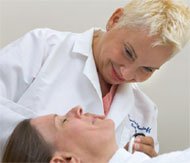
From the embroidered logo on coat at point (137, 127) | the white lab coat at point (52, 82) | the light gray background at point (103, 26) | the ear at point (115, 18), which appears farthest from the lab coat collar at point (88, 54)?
the light gray background at point (103, 26)

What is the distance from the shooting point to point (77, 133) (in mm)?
794

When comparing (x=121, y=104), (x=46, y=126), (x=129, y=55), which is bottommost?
(x=121, y=104)

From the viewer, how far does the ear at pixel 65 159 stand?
758 mm

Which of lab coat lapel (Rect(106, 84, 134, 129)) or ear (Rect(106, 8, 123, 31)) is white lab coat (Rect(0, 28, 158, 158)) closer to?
lab coat lapel (Rect(106, 84, 134, 129))

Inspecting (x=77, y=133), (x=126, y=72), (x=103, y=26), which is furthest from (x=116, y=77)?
(x=103, y=26)

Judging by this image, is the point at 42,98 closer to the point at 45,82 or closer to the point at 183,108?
the point at 45,82

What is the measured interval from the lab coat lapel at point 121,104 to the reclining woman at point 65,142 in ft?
0.71

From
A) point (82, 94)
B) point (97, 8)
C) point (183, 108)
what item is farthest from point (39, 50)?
point (183, 108)

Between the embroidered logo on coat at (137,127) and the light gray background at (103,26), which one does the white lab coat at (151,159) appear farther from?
the light gray background at (103,26)

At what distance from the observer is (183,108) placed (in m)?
1.58

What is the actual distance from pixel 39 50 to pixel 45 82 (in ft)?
0.39

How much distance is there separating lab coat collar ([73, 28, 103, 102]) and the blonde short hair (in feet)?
0.65

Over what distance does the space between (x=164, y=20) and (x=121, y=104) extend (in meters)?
0.37

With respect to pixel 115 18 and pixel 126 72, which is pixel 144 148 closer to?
pixel 126 72
